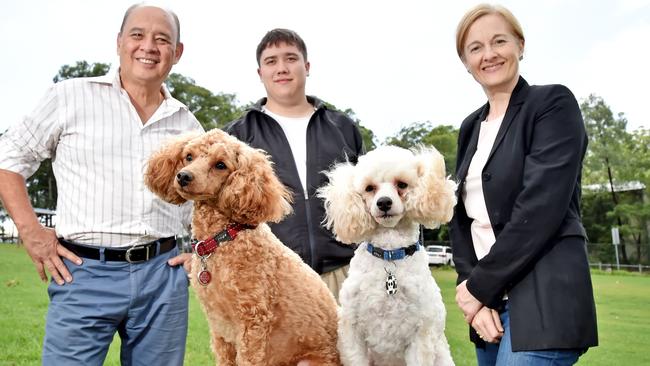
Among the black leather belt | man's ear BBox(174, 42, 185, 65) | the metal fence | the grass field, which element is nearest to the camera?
the black leather belt

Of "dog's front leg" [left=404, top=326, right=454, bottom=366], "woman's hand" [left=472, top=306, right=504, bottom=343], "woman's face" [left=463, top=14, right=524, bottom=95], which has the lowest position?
"dog's front leg" [left=404, top=326, right=454, bottom=366]

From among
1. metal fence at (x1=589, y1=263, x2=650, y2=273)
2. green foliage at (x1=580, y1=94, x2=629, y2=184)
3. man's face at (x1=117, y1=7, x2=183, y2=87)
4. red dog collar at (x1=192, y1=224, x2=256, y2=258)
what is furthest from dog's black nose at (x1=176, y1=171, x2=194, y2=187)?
green foliage at (x1=580, y1=94, x2=629, y2=184)

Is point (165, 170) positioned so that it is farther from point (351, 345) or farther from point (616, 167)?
point (616, 167)

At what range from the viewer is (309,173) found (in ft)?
13.3

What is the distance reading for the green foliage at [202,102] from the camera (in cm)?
3646

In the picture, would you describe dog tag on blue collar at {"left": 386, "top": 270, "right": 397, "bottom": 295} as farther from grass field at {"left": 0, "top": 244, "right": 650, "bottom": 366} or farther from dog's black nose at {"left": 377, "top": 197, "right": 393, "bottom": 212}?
grass field at {"left": 0, "top": 244, "right": 650, "bottom": 366}

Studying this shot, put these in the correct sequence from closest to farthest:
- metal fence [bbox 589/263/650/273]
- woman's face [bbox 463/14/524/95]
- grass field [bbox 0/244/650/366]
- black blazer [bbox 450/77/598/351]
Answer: black blazer [bbox 450/77/598/351]
woman's face [bbox 463/14/524/95]
grass field [bbox 0/244/650/366]
metal fence [bbox 589/263/650/273]

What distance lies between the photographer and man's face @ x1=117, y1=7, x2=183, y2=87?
341 centimetres

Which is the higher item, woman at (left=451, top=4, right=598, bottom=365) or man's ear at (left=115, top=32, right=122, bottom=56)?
man's ear at (left=115, top=32, right=122, bottom=56)

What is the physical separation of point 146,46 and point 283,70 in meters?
1.00

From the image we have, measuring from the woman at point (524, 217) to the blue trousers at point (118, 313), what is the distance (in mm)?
1681

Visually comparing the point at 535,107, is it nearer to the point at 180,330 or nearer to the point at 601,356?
the point at 180,330

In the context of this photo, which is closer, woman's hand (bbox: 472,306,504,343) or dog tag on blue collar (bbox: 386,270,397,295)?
woman's hand (bbox: 472,306,504,343)

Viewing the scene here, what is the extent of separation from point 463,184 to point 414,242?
45 cm
